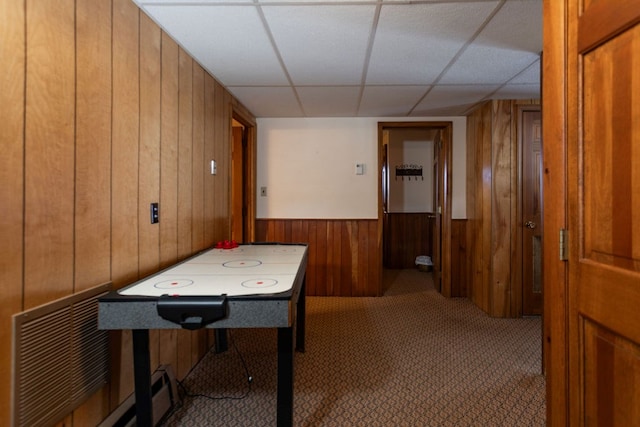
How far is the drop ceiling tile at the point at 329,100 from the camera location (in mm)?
2730

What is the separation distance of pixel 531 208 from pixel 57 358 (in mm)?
3652

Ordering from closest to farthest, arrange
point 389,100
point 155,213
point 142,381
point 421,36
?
point 142,381, point 155,213, point 421,36, point 389,100

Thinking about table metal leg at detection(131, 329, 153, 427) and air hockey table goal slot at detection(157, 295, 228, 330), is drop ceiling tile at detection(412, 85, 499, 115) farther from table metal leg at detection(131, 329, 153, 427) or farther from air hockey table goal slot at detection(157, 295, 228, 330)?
table metal leg at detection(131, 329, 153, 427)

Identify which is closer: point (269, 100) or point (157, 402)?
point (157, 402)

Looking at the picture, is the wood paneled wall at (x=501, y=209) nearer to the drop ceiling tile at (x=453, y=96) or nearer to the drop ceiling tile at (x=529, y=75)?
the drop ceiling tile at (x=453, y=96)

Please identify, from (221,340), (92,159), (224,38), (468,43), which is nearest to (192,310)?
(92,159)

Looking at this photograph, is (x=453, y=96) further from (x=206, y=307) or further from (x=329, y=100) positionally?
(x=206, y=307)

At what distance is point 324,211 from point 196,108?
77.4 inches

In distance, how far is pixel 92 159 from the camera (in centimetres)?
127

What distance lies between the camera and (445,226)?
3.67 m

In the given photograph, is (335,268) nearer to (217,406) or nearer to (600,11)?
(217,406)

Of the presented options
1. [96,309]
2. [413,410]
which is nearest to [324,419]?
[413,410]

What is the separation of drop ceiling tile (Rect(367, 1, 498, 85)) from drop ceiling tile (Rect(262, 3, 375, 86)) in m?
0.11

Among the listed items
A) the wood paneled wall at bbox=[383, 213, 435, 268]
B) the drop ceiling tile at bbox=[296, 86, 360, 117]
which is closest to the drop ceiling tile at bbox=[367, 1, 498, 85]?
the drop ceiling tile at bbox=[296, 86, 360, 117]
